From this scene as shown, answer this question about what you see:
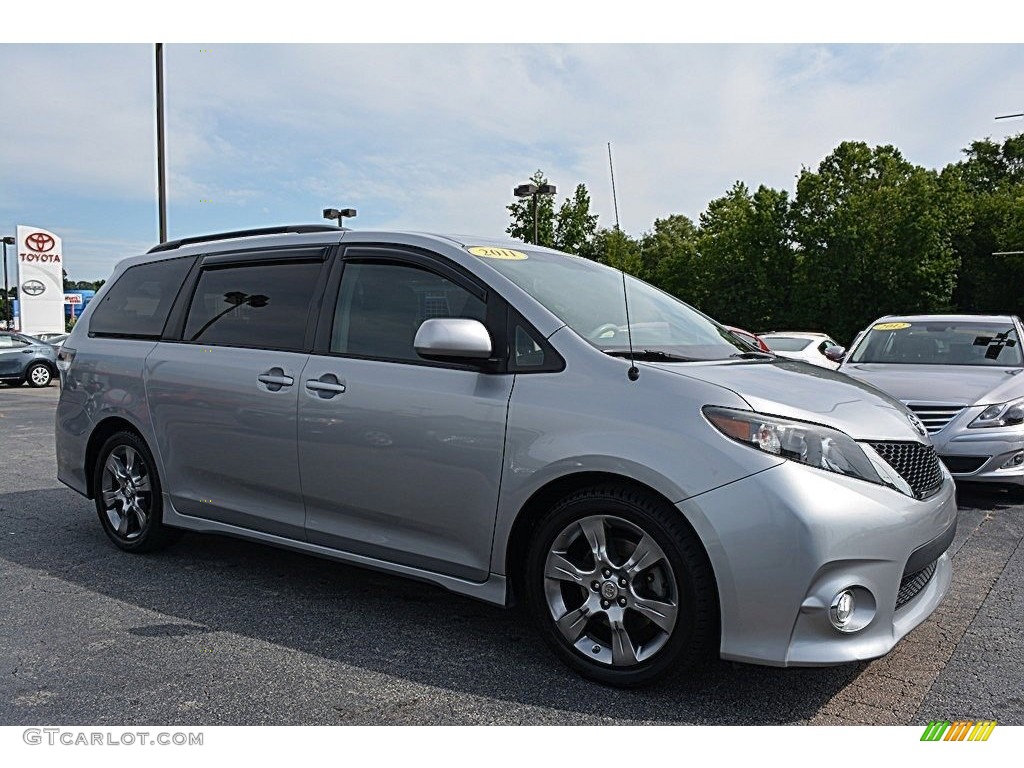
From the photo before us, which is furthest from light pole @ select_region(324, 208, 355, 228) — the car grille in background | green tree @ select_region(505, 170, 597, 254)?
the car grille in background

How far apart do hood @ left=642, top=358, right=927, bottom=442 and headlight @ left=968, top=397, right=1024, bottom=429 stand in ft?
10.8

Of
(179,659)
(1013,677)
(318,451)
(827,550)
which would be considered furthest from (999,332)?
(179,659)

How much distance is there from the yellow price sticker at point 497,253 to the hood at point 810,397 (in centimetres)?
95

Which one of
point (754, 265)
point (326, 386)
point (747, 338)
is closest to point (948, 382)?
point (747, 338)

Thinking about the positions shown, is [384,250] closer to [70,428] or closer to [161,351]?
[161,351]

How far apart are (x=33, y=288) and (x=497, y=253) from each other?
34096 mm

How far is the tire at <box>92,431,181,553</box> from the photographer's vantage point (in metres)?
4.86

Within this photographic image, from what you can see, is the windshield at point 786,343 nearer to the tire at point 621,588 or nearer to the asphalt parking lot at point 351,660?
the asphalt parking lot at point 351,660

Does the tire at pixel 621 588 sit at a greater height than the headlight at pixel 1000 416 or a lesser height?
lesser

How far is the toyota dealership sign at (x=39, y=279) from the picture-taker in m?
32.3

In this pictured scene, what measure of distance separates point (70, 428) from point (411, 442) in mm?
2916
